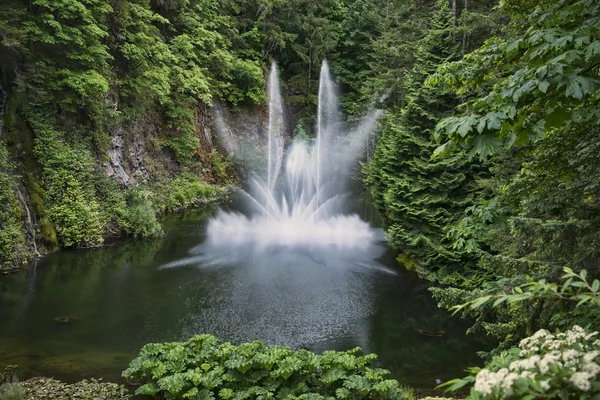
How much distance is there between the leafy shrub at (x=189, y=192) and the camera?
20.5 metres

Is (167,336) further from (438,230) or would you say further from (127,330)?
(438,230)

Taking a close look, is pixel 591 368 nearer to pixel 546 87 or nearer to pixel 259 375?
pixel 546 87

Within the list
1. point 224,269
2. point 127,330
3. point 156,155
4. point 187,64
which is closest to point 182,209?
point 156,155

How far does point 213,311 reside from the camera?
901 cm

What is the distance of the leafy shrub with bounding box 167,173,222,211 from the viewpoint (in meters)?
20.5

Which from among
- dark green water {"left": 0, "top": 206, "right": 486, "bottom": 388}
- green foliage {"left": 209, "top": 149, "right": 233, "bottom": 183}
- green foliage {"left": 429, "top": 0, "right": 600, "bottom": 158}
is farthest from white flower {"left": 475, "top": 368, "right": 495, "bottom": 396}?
green foliage {"left": 209, "top": 149, "right": 233, "bottom": 183}

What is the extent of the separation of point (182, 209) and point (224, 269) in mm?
9510

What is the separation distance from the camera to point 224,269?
1202cm

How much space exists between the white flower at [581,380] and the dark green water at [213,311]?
5535 mm

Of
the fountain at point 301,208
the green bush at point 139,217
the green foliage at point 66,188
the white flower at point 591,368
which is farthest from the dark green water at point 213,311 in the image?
the white flower at point 591,368

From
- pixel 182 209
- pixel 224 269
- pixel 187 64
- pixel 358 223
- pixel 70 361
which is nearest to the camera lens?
pixel 70 361

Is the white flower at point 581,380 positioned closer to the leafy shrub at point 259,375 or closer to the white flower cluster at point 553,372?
the white flower cluster at point 553,372

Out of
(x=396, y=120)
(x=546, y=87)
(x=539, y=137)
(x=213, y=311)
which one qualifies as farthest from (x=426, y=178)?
(x=546, y=87)

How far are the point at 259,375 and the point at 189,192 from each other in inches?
675
